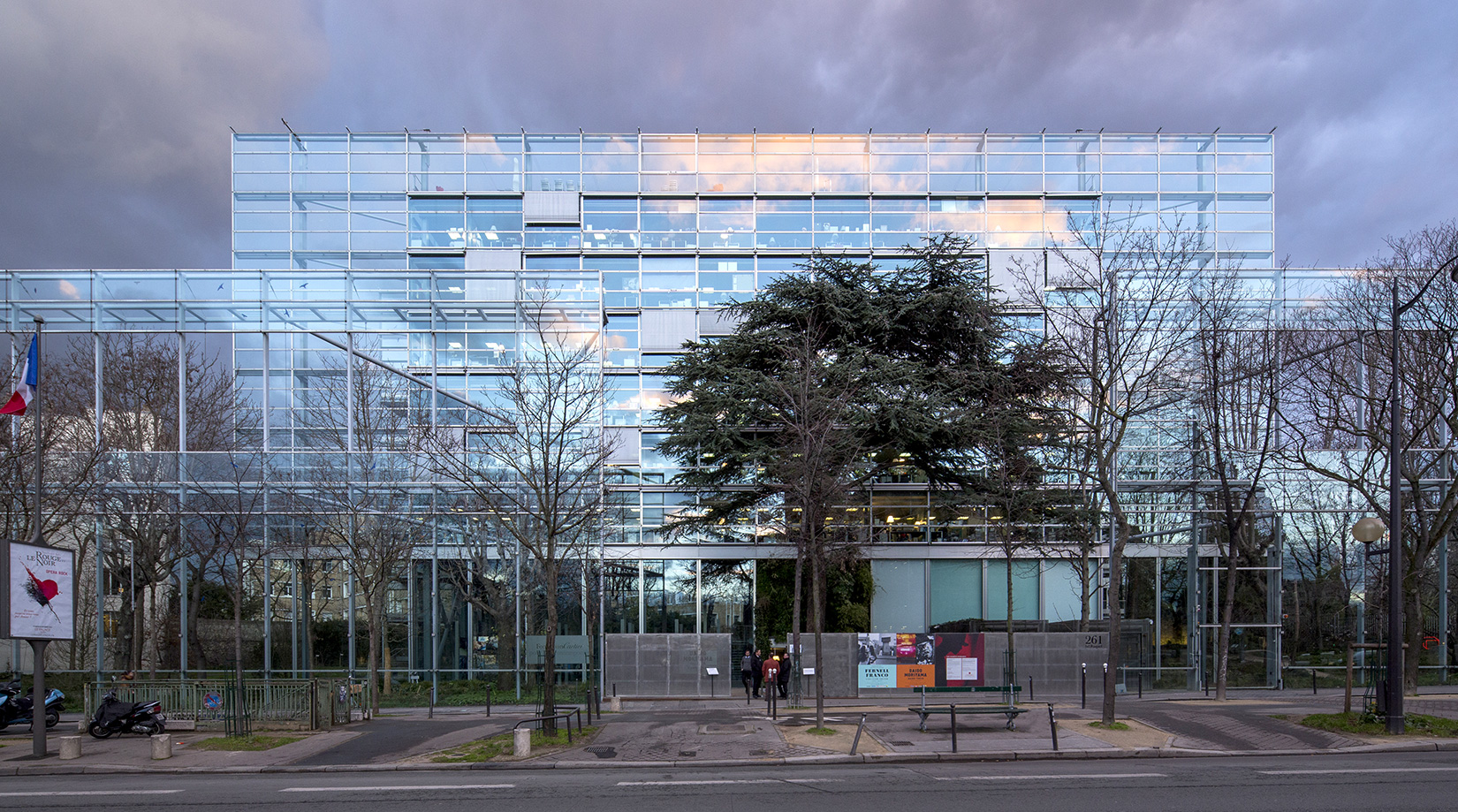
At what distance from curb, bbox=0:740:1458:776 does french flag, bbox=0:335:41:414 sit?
7082 millimetres

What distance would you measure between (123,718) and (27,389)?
727 centimetres

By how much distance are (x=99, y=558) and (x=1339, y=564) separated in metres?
41.3

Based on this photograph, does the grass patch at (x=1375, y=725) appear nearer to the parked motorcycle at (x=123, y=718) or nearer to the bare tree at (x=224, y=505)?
the parked motorcycle at (x=123, y=718)

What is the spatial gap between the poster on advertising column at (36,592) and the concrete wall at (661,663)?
43.9 ft

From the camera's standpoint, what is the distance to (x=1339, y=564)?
105 feet

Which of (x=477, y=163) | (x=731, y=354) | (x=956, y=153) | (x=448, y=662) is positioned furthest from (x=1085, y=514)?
(x=477, y=163)

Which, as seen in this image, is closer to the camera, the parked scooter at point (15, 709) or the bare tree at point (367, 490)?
the parked scooter at point (15, 709)

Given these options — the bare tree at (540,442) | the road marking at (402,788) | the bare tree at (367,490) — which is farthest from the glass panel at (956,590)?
the road marking at (402,788)

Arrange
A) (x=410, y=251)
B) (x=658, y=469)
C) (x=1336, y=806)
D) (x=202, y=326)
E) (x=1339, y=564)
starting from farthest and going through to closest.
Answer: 1. (x=410, y=251)
2. (x=658, y=469)
3. (x=1339, y=564)
4. (x=202, y=326)
5. (x=1336, y=806)

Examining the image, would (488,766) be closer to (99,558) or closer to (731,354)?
(731,354)

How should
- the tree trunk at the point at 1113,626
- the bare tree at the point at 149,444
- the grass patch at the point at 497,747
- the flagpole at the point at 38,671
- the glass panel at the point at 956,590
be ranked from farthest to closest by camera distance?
the glass panel at the point at 956,590 → the bare tree at the point at 149,444 → the tree trunk at the point at 1113,626 → the flagpole at the point at 38,671 → the grass patch at the point at 497,747

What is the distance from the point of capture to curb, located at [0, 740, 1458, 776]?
51.2 ft

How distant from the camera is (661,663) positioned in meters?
26.7

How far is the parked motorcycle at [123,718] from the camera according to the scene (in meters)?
19.0
